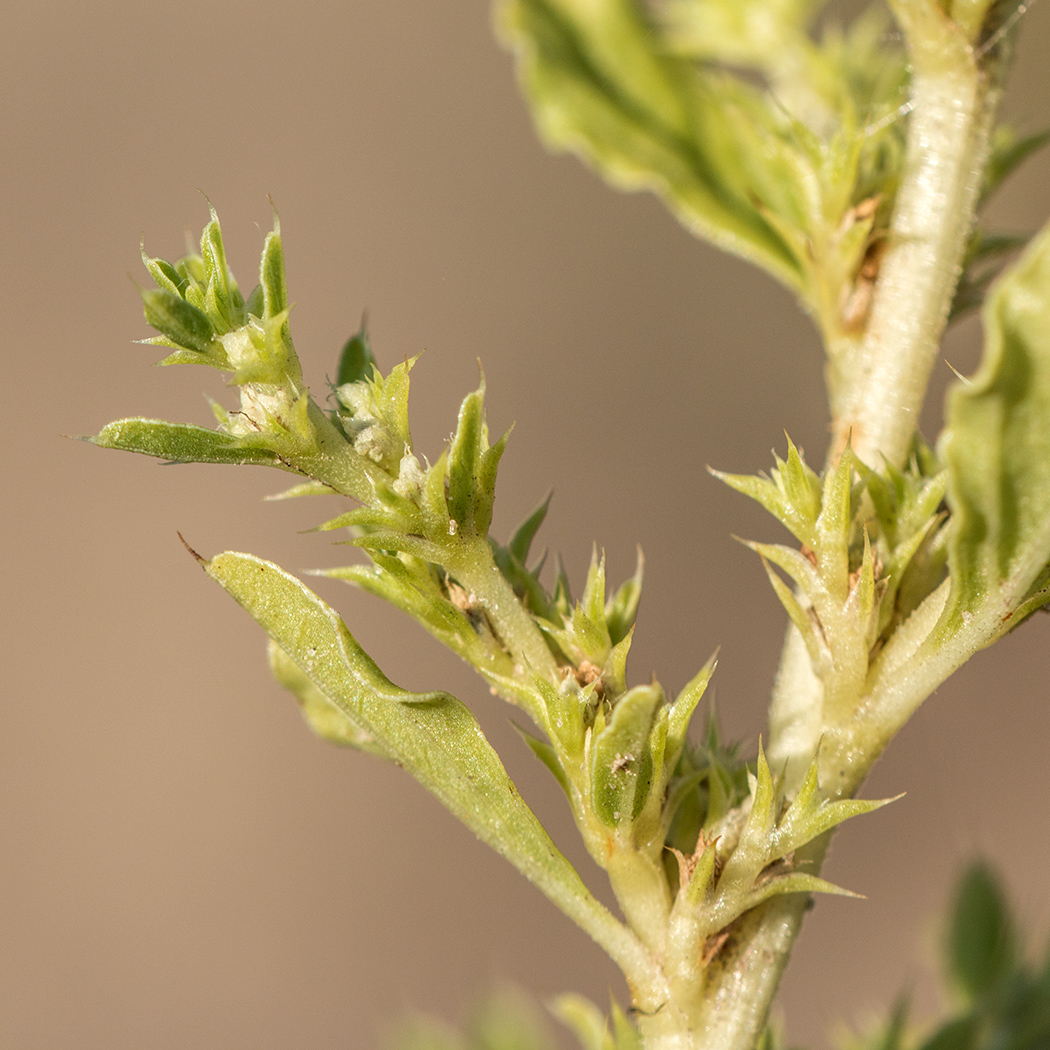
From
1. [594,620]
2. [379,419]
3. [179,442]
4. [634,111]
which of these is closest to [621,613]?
[594,620]

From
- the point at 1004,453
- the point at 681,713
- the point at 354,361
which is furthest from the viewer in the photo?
the point at 354,361

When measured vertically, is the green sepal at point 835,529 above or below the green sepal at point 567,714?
above

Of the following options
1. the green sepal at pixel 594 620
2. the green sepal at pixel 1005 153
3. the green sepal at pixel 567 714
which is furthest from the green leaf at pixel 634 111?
the green sepal at pixel 567 714

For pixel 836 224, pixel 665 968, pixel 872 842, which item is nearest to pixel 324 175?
pixel 872 842

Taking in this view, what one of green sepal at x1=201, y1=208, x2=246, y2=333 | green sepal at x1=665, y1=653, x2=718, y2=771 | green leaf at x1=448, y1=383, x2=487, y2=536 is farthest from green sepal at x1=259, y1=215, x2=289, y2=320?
green sepal at x1=665, y1=653, x2=718, y2=771

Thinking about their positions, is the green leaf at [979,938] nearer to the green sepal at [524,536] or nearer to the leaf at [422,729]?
the leaf at [422,729]

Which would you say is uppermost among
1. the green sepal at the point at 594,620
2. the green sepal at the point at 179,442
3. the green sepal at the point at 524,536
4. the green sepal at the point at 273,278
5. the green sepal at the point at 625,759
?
the green sepal at the point at 273,278

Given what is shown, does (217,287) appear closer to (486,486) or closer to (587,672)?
(486,486)
